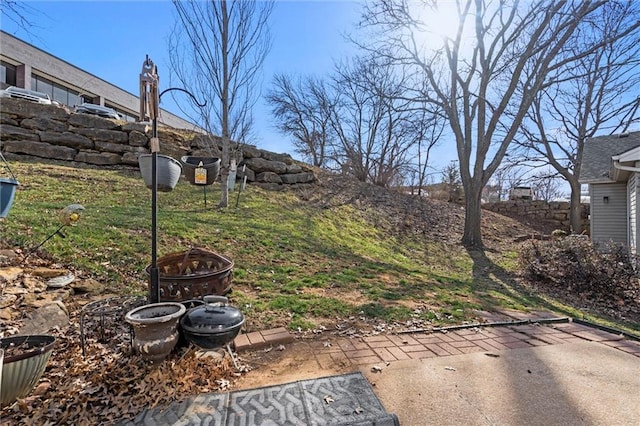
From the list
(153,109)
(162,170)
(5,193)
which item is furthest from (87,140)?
(5,193)

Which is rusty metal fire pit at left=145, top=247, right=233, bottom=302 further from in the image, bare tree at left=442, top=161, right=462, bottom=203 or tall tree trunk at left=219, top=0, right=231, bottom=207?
bare tree at left=442, top=161, right=462, bottom=203

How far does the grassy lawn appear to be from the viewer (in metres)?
3.81

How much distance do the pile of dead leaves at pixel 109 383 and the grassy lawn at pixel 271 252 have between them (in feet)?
3.14

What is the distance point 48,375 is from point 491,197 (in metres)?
25.8

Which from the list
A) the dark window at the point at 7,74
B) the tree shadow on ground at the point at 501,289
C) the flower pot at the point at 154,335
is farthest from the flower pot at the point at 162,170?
the dark window at the point at 7,74

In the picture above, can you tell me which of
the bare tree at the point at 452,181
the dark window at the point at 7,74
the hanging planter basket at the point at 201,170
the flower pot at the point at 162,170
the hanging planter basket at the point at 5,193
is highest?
the dark window at the point at 7,74

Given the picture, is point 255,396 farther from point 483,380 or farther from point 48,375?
point 483,380

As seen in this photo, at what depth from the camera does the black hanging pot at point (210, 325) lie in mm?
2270

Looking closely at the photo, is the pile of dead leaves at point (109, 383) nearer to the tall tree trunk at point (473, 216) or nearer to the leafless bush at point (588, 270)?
the leafless bush at point (588, 270)

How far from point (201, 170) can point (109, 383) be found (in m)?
4.55

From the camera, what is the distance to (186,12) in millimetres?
7199

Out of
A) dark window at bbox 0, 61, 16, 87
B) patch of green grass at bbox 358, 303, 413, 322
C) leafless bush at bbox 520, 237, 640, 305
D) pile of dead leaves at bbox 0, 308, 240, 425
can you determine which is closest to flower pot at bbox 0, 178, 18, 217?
pile of dead leaves at bbox 0, 308, 240, 425

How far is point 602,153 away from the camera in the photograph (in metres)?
10.8

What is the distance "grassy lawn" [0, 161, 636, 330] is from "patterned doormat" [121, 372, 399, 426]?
42.9 inches
